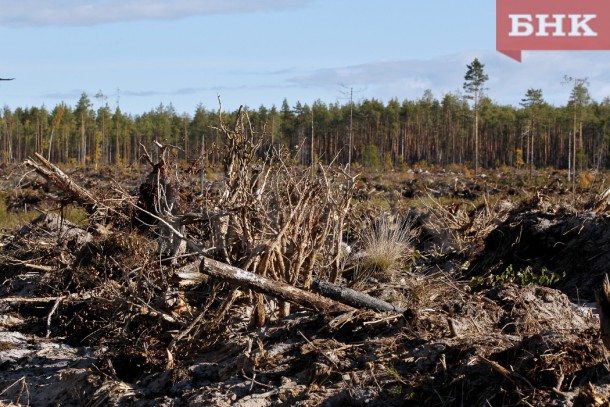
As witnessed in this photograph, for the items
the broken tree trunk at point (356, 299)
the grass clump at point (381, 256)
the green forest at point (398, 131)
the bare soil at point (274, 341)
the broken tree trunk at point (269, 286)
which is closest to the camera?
the bare soil at point (274, 341)

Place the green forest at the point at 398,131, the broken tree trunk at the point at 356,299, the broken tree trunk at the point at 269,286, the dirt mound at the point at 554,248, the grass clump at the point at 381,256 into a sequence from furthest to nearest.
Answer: the green forest at the point at 398,131, the dirt mound at the point at 554,248, the grass clump at the point at 381,256, the broken tree trunk at the point at 356,299, the broken tree trunk at the point at 269,286

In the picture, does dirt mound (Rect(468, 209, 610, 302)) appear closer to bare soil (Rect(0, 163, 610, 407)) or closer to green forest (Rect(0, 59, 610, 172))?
bare soil (Rect(0, 163, 610, 407))

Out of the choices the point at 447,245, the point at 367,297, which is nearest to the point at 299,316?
the point at 367,297

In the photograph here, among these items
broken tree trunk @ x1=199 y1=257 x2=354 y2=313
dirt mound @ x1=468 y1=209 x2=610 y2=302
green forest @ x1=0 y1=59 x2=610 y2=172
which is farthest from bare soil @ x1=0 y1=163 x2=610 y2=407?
green forest @ x1=0 y1=59 x2=610 y2=172

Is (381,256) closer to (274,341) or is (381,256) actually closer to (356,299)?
(356,299)

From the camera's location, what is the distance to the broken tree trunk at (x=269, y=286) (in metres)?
5.89

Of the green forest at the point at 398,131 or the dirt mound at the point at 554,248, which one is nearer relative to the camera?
the dirt mound at the point at 554,248

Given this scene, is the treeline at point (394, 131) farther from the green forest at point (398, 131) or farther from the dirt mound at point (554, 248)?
the dirt mound at point (554, 248)

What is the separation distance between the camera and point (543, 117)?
7869 centimetres

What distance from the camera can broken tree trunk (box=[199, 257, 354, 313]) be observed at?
589cm

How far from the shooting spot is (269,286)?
611cm

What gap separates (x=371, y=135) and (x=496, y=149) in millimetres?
13148

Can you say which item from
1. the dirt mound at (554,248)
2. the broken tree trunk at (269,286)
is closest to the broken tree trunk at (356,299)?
the broken tree trunk at (269,286)

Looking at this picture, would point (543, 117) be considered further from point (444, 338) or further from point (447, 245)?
point (444, 338)
